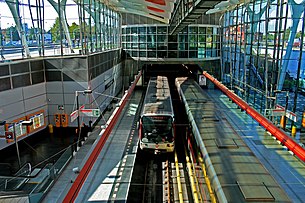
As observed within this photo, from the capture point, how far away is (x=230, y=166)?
7.94 metres

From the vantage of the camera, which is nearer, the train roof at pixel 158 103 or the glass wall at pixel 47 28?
the train roof at pixel 158 103

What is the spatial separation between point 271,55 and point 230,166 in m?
10.5

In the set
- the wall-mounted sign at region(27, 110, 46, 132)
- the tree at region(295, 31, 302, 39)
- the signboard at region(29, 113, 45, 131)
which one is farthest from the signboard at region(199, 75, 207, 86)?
the signboard at region(29, 113, 45, 131)

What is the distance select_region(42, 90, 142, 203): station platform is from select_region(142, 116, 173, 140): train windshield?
1331 millimetres

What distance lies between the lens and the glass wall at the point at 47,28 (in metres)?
16.5

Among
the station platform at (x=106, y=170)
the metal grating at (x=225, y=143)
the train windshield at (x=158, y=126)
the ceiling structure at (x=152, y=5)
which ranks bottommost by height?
the station platform at (x=106, y=170)

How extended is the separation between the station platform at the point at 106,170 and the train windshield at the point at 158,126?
133cm

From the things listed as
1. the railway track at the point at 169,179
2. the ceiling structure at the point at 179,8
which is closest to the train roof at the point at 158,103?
the railway track at the point at 169,179

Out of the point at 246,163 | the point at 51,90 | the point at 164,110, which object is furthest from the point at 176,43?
the point at 246,163

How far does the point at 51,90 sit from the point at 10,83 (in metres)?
3.47

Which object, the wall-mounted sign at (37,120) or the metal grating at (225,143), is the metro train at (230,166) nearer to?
the metal grating at (225,143)

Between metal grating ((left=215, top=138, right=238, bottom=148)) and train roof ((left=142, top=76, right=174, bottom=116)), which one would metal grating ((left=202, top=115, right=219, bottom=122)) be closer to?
train roof ((left=142, top=76, right=174, bottom=116))

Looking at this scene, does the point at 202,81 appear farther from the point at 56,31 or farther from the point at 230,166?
the point at 230,166

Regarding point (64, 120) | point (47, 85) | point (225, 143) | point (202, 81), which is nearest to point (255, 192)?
point (225, 143)
